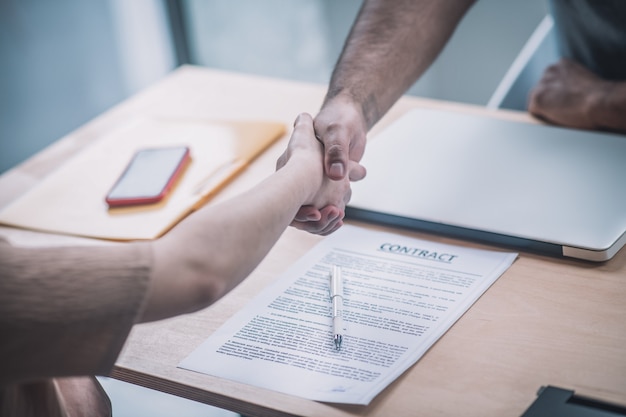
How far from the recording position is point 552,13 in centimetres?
167

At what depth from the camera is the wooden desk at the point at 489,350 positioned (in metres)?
0.80

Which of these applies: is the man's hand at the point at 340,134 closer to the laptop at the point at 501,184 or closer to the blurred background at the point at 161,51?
the laptop at the point at 501,184

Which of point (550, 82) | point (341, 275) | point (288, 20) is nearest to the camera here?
point (341, 275)

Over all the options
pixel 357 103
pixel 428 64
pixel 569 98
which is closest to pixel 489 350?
pixel 357 103

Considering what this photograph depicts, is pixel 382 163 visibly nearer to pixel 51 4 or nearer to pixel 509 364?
pixel 509 364

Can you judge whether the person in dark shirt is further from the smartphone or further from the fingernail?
the smartphone

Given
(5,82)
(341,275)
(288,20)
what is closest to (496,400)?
(341,275)

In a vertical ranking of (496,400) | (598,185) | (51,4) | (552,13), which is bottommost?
(496,400)

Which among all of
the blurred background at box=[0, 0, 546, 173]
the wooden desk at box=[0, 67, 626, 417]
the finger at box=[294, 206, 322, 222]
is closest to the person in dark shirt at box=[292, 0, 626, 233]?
the finger at box=[294, 206, 322, 222]

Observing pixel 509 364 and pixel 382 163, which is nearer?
pixel 509 364

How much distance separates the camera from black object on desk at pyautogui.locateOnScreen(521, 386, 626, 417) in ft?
2.48

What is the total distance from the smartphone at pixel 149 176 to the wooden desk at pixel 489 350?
0.83 feet

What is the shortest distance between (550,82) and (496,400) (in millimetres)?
846

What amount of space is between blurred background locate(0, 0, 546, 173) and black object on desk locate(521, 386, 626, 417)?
2088 millimetres
